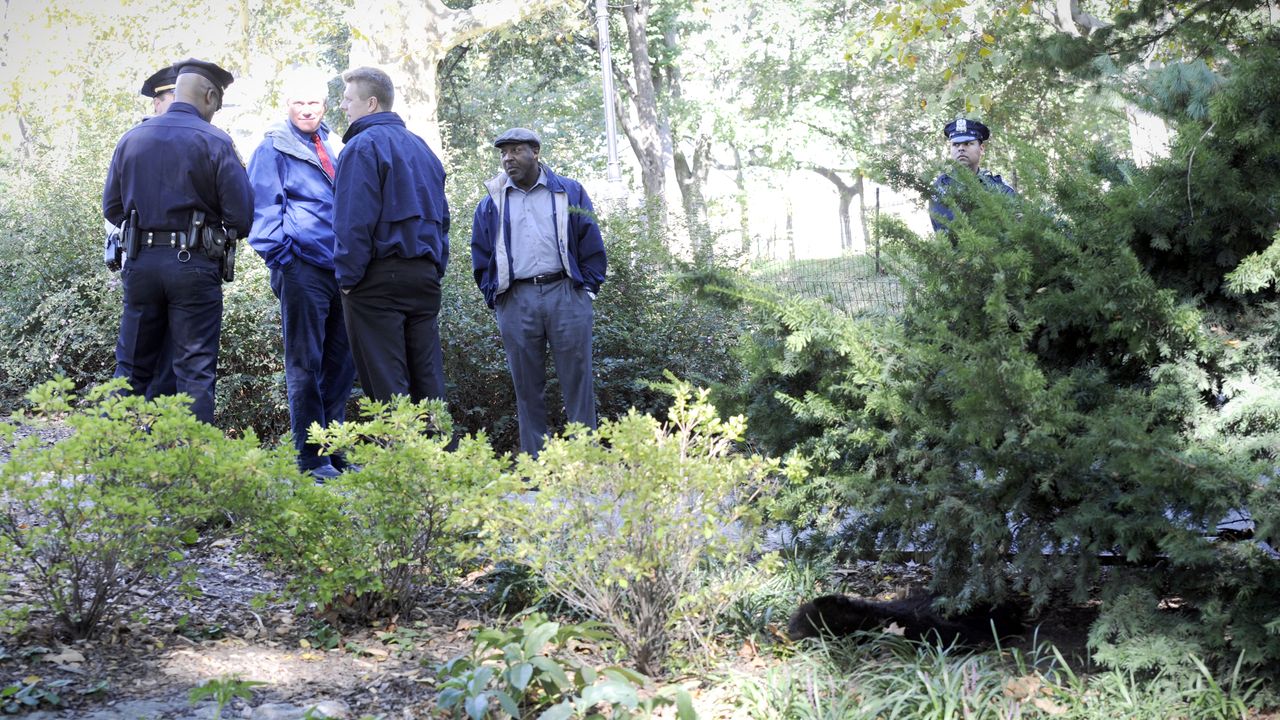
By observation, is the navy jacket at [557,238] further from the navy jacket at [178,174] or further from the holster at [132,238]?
the holster at [132,238]

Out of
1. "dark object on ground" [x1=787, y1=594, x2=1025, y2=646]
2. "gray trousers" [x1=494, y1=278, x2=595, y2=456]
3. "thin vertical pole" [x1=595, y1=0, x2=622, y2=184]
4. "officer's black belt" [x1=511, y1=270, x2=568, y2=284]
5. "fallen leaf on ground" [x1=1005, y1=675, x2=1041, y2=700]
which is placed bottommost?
"fallen leaf on ground" [x1=1005, y1=675, x2=1041, y2=700]

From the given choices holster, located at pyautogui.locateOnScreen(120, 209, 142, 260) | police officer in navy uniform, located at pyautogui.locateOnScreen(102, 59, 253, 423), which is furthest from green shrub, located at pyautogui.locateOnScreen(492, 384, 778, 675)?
holster, located at pyautogui.locateOnScreen(120, 209, 142, 260)

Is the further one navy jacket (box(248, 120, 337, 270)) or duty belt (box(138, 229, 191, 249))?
navy jacket (box(248, 120, 337, 270))

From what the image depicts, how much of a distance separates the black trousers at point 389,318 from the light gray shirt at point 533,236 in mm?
508

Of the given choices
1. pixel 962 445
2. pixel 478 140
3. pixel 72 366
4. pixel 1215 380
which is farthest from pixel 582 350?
pixel 478 140

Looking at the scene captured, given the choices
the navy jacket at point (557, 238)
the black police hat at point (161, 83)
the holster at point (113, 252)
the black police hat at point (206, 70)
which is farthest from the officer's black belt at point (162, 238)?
the navy jacket at point (557, 238)

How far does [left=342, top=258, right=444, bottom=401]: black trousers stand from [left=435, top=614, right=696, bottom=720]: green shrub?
2.68m

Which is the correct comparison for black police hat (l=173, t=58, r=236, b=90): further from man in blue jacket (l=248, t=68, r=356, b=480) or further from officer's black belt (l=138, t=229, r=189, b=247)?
officer's black belt (l=138, t=229, r=189, b=247)

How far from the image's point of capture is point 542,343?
6.26 m

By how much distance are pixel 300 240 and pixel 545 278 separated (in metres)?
1.33

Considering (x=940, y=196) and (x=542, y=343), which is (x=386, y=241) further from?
(x=940, y=196)

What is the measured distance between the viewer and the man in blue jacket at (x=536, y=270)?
610 centimetres

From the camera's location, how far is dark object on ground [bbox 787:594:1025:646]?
358 cm

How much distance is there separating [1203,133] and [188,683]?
11.3 feet
